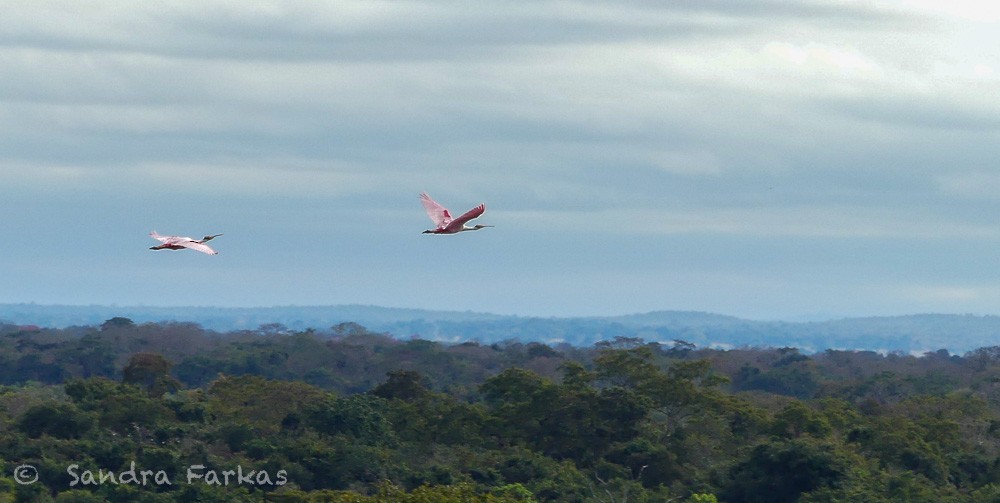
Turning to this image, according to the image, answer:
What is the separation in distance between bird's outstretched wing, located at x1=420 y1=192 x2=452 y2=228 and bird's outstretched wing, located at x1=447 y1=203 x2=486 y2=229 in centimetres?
13

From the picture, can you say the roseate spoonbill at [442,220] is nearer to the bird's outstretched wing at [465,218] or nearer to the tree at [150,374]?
the bird's outstretched wing at [465,218]

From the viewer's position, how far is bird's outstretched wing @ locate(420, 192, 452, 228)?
25.3 m

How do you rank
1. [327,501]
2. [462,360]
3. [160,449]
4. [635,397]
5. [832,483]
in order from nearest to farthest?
1. [327,501]
2. [832,483]
3. [160,449]
4. [635,397]
5. [462,360]

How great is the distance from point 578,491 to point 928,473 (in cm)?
1374

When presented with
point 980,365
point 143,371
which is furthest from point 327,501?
point 980,365

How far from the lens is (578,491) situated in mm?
49312

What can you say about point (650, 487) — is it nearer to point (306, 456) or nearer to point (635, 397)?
point (635, 397)

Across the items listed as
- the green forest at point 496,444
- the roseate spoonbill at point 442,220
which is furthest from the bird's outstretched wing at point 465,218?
the green forest at point 496,444

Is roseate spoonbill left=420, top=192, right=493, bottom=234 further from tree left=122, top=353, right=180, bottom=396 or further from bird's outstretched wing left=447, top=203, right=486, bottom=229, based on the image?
tree left=122, top=353, right=180, bottom=396

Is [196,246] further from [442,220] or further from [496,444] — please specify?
[496,444]

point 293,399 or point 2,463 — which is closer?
point 2,463

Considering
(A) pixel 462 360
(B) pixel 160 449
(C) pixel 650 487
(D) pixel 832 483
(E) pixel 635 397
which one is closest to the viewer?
(D) pixel 832 483

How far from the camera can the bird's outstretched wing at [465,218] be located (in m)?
23.5

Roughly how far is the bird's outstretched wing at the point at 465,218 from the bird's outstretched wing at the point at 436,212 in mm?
132
